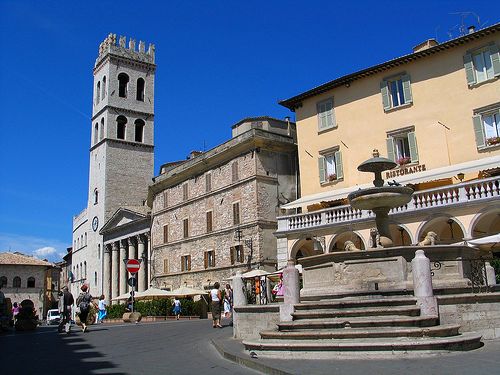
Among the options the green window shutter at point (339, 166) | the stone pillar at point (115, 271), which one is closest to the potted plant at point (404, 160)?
the green window shutter at point (339, 166)

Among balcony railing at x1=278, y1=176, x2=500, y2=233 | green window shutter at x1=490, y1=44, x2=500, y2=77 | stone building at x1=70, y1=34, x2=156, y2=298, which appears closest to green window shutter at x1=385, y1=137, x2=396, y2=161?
balcony railing at x1=278, y1=176, x2=500, y2=233

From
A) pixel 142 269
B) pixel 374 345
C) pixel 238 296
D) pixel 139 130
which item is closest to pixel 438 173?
pixel 238 296

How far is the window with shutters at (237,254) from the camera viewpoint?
122 ft

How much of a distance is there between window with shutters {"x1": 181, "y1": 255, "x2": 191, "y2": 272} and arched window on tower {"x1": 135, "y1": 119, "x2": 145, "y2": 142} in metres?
27.6

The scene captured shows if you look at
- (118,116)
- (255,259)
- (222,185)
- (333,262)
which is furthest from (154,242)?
(333,262)

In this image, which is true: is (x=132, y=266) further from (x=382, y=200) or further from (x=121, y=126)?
(x=121, y=126)

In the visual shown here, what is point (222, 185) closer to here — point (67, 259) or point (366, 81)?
point (366, 81)

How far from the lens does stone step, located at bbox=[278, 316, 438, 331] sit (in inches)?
398

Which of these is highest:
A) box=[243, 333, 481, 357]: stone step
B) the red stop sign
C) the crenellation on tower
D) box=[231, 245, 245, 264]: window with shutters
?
the crenellation on tower

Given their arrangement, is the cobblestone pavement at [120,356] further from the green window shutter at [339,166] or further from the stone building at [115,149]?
the stone building at [115,149]

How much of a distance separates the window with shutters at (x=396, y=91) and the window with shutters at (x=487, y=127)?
392 cm

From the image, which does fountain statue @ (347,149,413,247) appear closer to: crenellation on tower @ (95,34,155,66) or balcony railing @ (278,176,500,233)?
balcony railing @ (278,176,500,233)

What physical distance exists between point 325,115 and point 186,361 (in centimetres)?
2392

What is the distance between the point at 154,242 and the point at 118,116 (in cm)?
2294
